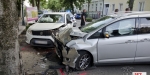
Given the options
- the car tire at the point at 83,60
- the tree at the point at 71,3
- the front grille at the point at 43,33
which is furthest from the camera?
the tree at the point at 71,3

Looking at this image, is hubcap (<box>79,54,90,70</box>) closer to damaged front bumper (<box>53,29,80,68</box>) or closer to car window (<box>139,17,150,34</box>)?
damaged front bumper (<box>53,29,80,68</box>)

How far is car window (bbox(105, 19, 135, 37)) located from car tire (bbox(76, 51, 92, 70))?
914 mm

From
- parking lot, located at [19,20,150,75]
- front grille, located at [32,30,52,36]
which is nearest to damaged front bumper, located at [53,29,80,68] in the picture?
parking lot, located at [19,20,150,75]

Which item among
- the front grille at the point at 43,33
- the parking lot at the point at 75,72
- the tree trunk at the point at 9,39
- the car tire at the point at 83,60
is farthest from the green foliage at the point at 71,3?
the tree trunk at the point at 9,39

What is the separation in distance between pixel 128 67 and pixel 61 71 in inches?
80.4

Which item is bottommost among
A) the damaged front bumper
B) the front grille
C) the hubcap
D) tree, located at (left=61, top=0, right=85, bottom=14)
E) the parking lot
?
the parking lot

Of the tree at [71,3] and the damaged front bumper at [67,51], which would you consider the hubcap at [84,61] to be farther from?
the tree at [71,3]

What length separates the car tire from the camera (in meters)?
4.34

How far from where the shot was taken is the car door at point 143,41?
14.6 feet

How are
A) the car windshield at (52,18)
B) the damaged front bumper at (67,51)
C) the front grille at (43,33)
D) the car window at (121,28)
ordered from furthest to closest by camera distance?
the car windshield at (52,18) < the front grille at (43,33) < the car window at (121,28) < the damaged front bumper at (67,51)

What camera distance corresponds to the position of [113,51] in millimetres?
4426

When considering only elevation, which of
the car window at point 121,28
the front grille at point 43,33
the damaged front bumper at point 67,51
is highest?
the car window at point 121,28

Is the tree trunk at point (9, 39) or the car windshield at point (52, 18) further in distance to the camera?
the car windshield at point (52, 18)

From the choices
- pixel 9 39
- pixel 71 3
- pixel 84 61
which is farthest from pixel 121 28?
pixel 71 3
